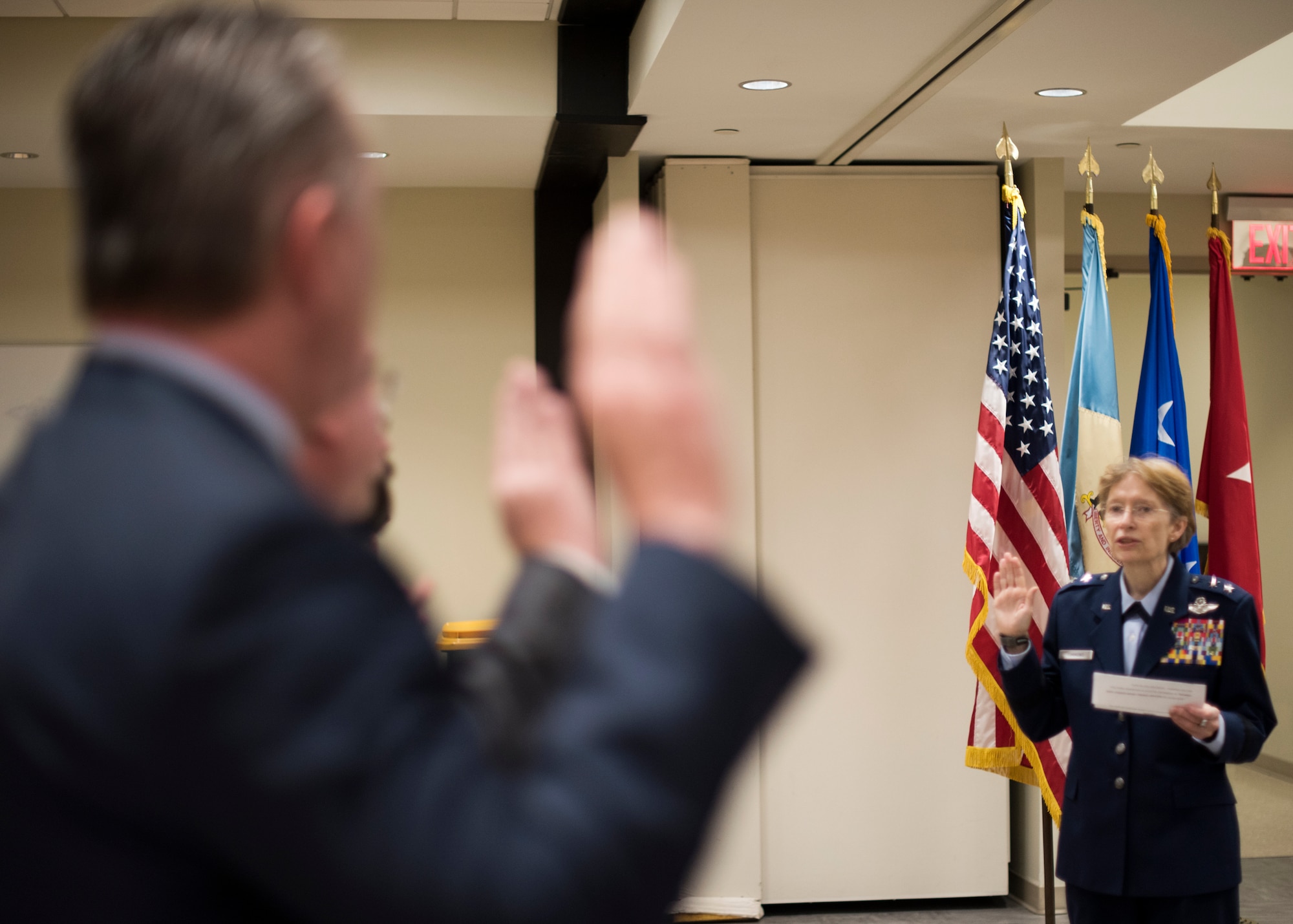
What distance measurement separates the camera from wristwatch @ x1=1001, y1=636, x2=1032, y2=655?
3.15 metres

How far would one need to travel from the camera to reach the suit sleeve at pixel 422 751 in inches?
17.1

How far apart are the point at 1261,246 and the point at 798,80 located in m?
2.96

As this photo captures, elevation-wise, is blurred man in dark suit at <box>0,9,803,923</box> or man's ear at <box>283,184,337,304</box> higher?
man's ear at <box>283,184,337,304</box>

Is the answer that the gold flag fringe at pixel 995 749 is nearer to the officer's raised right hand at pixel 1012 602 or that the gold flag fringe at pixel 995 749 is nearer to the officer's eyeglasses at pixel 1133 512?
the officer's raised right hand at pixel 1012 602

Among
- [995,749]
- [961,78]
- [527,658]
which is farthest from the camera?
[995,749]

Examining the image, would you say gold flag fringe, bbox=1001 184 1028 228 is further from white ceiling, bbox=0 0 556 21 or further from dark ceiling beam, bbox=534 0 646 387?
white ceiling, bbox=0 0 556 21

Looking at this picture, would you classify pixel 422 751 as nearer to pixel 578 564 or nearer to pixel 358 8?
pixel 578 564

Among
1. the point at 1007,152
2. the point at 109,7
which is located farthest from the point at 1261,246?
the point at 109,7

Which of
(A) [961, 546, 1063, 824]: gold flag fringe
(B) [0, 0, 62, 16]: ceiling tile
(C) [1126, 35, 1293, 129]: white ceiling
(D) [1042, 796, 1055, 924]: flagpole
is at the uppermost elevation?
(B) [0, 0, 62, 16]: ceiling tile

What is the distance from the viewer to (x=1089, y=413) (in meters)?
4.37

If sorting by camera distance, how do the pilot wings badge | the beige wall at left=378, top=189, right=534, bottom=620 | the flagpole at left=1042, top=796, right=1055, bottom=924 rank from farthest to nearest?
the beige wall at left=378, top=189, right=534, bottom=620 < the flagpole at left=1042, top=796, right=1055, bottom=924 < the pilot wings badge

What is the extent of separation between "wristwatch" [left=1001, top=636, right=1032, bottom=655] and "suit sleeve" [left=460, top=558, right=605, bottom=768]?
2.78m

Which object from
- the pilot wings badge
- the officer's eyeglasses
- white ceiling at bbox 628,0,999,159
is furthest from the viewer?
white ceiling at bbox 628,0,999,159

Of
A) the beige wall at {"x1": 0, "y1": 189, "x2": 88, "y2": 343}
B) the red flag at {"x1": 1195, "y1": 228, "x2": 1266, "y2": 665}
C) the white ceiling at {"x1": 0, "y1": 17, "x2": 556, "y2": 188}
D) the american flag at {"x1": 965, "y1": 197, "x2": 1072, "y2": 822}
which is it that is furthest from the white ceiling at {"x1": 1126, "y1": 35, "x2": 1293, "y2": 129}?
the beige wall at {"x1": 0, "y1": 189, "x2": 88, "y2": 343}
